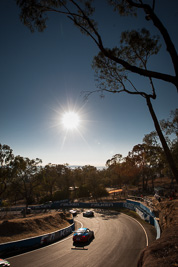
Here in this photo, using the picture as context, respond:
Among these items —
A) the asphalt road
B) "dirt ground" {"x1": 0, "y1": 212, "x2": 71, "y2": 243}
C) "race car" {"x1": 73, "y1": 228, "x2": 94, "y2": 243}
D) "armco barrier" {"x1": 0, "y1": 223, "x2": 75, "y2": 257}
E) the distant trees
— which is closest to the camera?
the asphalt road

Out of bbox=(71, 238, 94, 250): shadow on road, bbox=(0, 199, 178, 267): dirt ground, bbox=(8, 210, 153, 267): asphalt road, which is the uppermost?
bbox=(0, 199, 178, 267): dirt ground

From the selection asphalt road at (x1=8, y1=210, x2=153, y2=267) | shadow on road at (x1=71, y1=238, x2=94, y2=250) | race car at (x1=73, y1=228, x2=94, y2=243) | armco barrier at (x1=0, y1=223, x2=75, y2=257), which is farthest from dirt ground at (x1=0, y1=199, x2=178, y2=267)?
shadow on road at (x1=71, y1=238, x2=94, y2=250)

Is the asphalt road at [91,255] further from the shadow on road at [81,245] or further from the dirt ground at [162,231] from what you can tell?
the dirt ground at [162,231]

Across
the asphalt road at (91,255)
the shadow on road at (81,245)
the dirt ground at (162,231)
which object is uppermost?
the dirt ground at (162,231)

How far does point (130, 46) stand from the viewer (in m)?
11.1

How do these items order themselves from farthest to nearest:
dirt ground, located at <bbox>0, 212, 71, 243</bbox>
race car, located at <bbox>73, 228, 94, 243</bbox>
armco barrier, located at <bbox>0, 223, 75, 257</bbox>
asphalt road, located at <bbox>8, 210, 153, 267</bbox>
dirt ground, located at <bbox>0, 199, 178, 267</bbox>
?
dirt ground, located at <bbox>0, 212, 71, 243</bbox> < race car, located at <bbox>73, 228, 94, 243</bbox> < armco barrier, located at <bbox>0, 223, 75, 257</bbox> < asphalt road, located at <bbox>8, 210, 153, 267</bbox> < dirt ground, located at <bbox>0, 199, 178, 267</bbox>

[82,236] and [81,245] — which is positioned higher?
[82,236]

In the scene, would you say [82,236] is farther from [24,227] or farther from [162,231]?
[162,231]

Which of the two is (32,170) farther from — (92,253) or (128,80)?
(128,80)

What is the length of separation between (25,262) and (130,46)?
1854cm

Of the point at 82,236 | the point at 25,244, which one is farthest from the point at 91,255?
the point at 25,244

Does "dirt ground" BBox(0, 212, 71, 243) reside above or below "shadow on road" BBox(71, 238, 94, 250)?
above

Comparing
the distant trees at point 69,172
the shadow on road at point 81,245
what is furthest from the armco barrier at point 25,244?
the distant trees at point 69,172

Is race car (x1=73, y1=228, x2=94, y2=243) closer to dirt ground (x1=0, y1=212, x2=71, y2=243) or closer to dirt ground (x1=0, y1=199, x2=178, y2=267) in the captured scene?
dirt ground (x1=0, y1=212, x2=71, y2=243)
